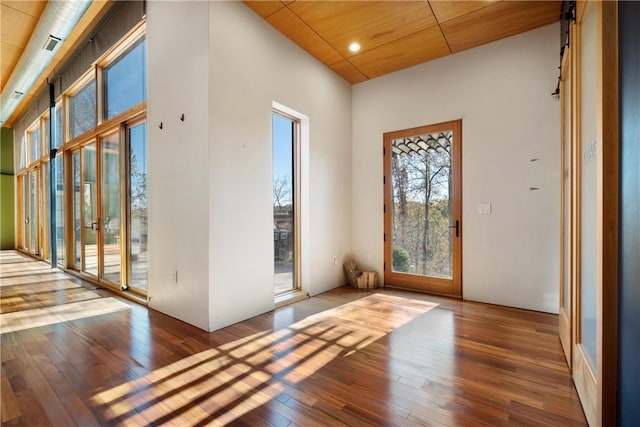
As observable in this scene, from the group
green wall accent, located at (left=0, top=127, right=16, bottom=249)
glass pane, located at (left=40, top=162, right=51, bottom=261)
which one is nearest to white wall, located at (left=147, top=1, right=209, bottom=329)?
glass pane, located at (left=40, top=162, right=51, bottom=261)

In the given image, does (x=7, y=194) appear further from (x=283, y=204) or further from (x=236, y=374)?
(x=236, y=374)

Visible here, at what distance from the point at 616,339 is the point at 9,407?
322cm

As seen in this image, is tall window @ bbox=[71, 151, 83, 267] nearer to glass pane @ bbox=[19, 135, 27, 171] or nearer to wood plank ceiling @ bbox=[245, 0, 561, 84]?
glass pane @ bbox=[19, 135, 27, 171]

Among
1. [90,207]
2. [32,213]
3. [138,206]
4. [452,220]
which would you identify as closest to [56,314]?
[138,206]

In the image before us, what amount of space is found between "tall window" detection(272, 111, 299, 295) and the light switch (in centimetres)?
247

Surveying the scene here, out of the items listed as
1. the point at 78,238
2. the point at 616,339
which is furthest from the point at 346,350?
the point at 78,238

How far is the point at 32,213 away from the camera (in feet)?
26.8

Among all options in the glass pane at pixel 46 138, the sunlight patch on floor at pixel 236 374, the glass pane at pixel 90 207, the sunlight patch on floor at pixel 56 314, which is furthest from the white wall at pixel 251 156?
the glass pane at pixel 46 138

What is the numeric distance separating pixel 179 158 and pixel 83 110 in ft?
12.0

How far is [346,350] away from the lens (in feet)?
8.30

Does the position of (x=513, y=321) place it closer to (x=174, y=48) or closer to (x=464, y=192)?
(x=464, y=192)

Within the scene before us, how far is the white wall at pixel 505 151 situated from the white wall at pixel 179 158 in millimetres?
2945

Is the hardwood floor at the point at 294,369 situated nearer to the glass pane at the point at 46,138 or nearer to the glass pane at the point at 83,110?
the glass pane at the point at 83,110

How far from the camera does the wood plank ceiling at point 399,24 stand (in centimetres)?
318
